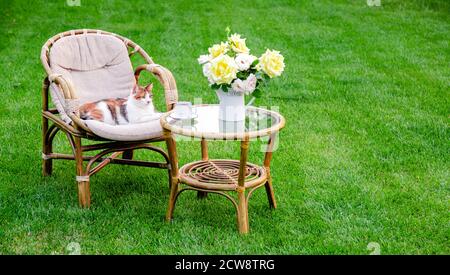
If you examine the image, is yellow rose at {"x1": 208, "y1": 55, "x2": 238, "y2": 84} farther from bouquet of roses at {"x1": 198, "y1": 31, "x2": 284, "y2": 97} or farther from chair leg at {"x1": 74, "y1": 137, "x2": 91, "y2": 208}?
chair leg at {"x1": 74, "y1": 137, "x2": 91, "y2": 208}

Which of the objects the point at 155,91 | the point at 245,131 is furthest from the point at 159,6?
the point at 245,131

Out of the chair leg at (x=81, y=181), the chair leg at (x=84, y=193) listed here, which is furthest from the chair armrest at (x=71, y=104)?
Result: the chair leg at (x=84, y=193)

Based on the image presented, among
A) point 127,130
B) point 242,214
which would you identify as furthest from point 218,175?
point 127,130

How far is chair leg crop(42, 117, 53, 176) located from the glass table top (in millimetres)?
1004

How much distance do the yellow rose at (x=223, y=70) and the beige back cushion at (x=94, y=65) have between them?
1.27 metres

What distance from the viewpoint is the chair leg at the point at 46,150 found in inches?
169

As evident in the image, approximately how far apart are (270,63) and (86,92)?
59.1 inches

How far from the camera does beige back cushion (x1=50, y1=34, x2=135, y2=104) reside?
171 inches

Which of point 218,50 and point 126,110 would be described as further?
point 126,110

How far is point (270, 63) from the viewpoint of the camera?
11.4 ft

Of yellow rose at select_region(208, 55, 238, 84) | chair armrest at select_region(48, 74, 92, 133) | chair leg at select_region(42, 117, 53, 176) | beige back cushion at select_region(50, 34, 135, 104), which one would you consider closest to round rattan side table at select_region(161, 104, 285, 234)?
yellow rose at select_region(208, 55, 238, 84)

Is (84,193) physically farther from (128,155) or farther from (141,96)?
(128,155)

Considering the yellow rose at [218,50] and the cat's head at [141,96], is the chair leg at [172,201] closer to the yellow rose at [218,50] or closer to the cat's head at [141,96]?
the cat's head at [141,96]

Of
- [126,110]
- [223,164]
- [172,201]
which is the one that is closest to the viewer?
[172,201]
